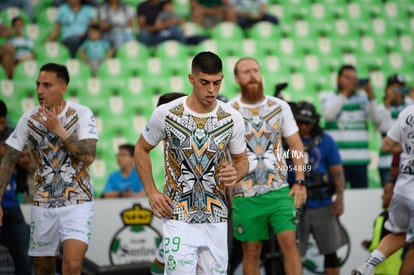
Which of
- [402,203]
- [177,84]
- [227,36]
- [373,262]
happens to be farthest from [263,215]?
[227,36]

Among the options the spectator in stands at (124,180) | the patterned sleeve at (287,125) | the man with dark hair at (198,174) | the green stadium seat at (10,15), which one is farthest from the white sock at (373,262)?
the green stadium seat at (10,15)

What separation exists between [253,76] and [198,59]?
180 cm

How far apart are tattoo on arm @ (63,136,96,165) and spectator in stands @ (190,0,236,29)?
6140 mm

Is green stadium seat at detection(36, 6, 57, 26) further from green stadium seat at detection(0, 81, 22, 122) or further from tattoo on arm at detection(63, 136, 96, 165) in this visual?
tattoo on arm at detection(63, 136, 96, 165)

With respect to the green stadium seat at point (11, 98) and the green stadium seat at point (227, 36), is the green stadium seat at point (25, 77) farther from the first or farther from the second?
the green stadium seat at point (227, 36)

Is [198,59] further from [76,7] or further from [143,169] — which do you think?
[76,7]

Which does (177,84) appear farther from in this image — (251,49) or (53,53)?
(53,53)

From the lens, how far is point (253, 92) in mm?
7418

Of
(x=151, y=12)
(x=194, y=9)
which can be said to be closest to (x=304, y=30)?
(x=194, y=9)

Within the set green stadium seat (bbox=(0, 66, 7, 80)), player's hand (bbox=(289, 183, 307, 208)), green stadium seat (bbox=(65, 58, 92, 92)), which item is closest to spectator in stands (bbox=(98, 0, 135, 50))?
green stadium seat (bbox=(65, 58, 92, 92))

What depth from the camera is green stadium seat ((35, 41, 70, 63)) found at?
11.3 meters

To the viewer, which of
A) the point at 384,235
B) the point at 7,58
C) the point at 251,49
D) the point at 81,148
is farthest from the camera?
the point at 251,49

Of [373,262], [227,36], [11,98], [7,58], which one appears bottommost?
[373,262]

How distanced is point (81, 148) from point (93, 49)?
16.7 feet
